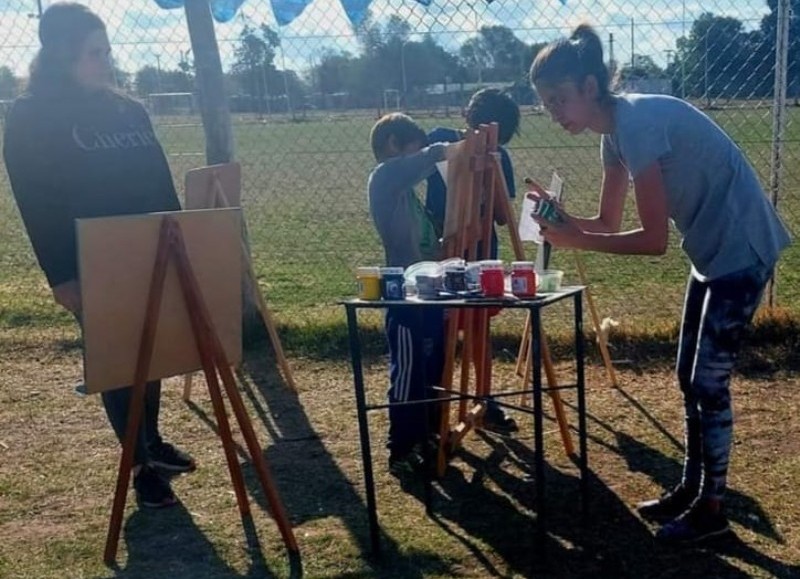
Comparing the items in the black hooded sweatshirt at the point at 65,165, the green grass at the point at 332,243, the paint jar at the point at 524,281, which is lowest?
the green grass at the point at 332,243

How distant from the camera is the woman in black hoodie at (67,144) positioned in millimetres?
3752

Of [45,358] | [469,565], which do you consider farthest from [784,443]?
[45,358]

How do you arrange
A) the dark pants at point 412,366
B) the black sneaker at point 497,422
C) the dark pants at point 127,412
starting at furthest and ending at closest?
the black sneaker at point 497,422
the dark pants at point 412,366
the dark pants at point 127,412

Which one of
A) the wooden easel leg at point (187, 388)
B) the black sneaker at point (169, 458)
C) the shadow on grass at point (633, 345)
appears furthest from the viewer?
the shadow on grass at point (633, 345)

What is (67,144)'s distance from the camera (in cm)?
378

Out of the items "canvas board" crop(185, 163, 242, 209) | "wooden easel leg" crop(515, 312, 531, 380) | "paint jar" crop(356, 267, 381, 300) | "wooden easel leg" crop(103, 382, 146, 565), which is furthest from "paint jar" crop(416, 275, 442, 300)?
"canvas board" crop(185, 163, 242, 209)

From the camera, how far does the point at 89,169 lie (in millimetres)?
3830

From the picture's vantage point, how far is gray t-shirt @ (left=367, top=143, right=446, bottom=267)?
4.10m

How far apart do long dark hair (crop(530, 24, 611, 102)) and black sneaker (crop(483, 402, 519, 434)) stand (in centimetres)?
202

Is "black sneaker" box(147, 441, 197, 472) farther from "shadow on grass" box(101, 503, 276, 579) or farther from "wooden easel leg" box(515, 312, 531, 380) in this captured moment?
"wooden easel leg" box(515, 312, 531, 380)

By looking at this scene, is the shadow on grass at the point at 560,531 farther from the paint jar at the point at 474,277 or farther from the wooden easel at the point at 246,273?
the wooden easel at the point at 246,273

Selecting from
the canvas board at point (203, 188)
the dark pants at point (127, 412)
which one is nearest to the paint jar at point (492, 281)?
the dark pants at point (127, 412)

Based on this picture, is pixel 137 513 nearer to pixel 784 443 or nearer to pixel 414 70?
pixel 784 443

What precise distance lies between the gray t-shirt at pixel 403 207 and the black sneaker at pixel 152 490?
1.30 metres
